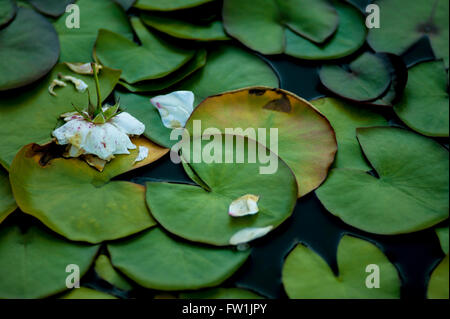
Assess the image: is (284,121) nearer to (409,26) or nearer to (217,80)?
(217,80)

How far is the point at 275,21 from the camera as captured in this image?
1.53m

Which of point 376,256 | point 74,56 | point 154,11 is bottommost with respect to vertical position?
point 376,256

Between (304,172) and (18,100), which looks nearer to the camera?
(304,172)

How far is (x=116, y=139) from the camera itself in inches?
47.3

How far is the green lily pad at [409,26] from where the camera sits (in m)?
1.47

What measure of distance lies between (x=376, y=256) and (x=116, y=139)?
2.39ft

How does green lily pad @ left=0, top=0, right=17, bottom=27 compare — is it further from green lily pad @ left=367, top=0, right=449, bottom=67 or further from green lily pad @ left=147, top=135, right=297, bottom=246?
green lily pad @ left=367, top=0, right=449, bottom=67

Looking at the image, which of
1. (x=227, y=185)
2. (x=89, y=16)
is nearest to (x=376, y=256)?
(x=227, y=185)

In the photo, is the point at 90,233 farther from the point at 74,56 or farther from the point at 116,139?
the point at 74,56

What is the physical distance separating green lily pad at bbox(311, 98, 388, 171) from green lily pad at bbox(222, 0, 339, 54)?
0.85 ft

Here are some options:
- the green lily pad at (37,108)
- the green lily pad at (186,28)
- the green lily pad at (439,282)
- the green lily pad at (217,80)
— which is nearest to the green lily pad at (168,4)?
the green lily pad at (186,28)

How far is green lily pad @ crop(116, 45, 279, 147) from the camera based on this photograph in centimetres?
133

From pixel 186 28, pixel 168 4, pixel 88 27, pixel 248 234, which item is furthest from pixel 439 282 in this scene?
pixel 88 27

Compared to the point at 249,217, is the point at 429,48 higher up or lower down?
higher up
